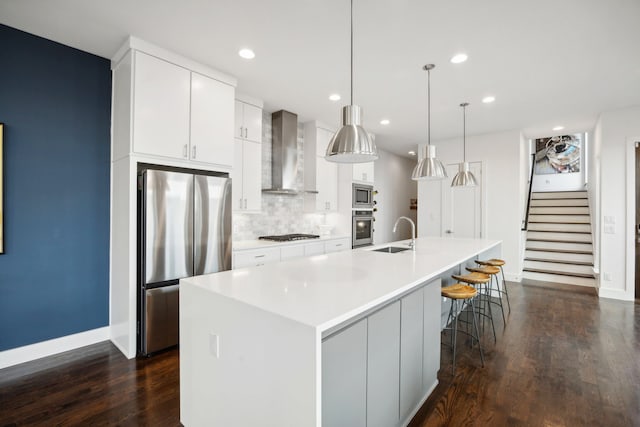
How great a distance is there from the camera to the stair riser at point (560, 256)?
18.5ft

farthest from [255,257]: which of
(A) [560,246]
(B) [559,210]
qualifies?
(B) [559,210]

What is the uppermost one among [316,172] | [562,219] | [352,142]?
[316,172]

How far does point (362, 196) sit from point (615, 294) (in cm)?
395

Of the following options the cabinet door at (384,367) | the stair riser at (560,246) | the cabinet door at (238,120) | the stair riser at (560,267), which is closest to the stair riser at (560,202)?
the stair riser at (560,246)

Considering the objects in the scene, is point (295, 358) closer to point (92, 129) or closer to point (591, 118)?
point (92, 129)

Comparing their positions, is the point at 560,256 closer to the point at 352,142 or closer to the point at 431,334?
the point at 431,334

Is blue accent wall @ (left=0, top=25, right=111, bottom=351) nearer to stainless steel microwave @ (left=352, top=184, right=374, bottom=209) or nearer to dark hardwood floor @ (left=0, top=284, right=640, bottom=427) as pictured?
dark hardwood floor @ (left=0, top=284, right=640, bottom=427)

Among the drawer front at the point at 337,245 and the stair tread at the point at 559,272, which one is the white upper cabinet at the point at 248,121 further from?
the stair tread at the point at 559,272

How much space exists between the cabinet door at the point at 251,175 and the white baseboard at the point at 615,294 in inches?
202

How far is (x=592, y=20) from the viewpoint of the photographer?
2.27 metres

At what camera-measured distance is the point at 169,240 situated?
8.80 ft

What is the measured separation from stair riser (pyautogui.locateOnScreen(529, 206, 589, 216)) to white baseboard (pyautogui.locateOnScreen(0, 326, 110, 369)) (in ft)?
28.2

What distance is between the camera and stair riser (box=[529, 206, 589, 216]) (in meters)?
6.77

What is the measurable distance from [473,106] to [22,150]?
5013mm
